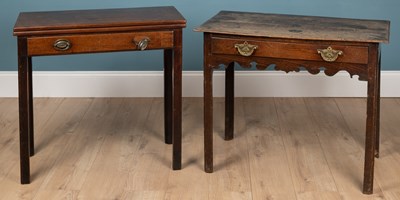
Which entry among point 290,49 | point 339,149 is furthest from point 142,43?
point 339,149

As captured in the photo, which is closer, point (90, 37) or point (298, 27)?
point (90, 37)

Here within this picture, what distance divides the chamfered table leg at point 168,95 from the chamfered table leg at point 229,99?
0.26 m

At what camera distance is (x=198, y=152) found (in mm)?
3719

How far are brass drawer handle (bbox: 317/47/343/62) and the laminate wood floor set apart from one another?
0.52m

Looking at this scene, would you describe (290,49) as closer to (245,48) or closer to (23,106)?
(245,48)

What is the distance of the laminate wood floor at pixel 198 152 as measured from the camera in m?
3.27

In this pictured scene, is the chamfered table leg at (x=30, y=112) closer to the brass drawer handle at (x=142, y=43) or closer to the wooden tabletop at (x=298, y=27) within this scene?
the brass drawer handle at (x=142, y=43)

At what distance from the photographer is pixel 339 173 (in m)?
3.44

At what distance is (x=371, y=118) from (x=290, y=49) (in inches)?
15.9

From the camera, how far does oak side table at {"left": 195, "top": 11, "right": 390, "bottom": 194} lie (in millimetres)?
3098

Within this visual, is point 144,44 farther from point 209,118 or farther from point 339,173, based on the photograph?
point 339,173

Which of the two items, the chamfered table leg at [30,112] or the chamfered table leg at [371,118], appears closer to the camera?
the chamfered table leg at [371,118]

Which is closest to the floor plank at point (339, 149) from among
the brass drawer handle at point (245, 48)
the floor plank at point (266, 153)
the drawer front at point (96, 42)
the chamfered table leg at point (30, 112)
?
the floor plank at point (266, 153)

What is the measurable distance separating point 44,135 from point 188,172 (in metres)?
0.85
